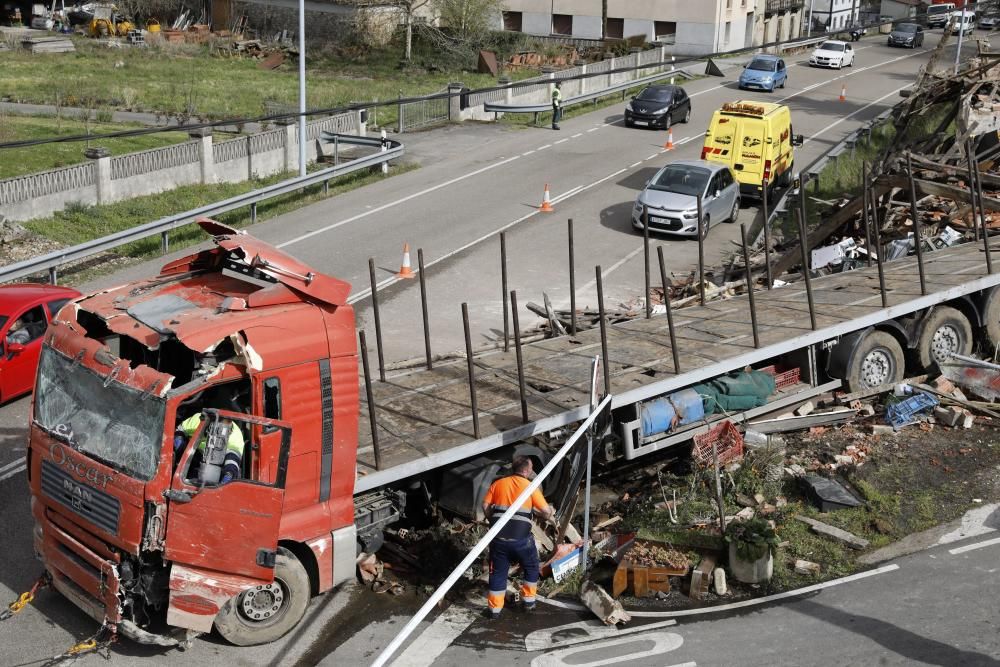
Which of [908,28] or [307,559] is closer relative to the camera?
[307,559]

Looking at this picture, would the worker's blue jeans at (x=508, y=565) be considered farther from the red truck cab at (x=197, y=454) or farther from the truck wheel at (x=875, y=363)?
the truck wheel at (x=875, y=363)

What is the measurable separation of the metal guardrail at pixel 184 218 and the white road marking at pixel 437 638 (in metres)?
11.3

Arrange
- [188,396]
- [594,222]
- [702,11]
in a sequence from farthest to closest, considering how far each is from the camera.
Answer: [702,11]
[594,222]
[188,396]

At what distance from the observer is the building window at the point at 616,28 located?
63675mm

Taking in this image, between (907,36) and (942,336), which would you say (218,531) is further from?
(907,36)

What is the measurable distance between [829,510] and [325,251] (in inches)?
521

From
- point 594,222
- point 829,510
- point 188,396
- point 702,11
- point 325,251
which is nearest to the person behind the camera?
point 188,396

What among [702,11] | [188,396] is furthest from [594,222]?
[702,11]

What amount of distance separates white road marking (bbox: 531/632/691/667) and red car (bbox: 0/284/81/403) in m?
8.21

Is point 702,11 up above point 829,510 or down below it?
above

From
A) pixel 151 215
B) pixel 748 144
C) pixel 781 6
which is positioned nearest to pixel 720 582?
pixel 151 215

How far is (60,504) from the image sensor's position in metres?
9.23

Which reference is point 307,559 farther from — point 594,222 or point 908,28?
point 908,28

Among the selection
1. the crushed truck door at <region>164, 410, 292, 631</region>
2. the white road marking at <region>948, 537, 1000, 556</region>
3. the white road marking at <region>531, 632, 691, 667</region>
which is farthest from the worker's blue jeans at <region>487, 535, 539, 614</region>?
the white road marking at <region>948, 537, 1000, 556</region>
